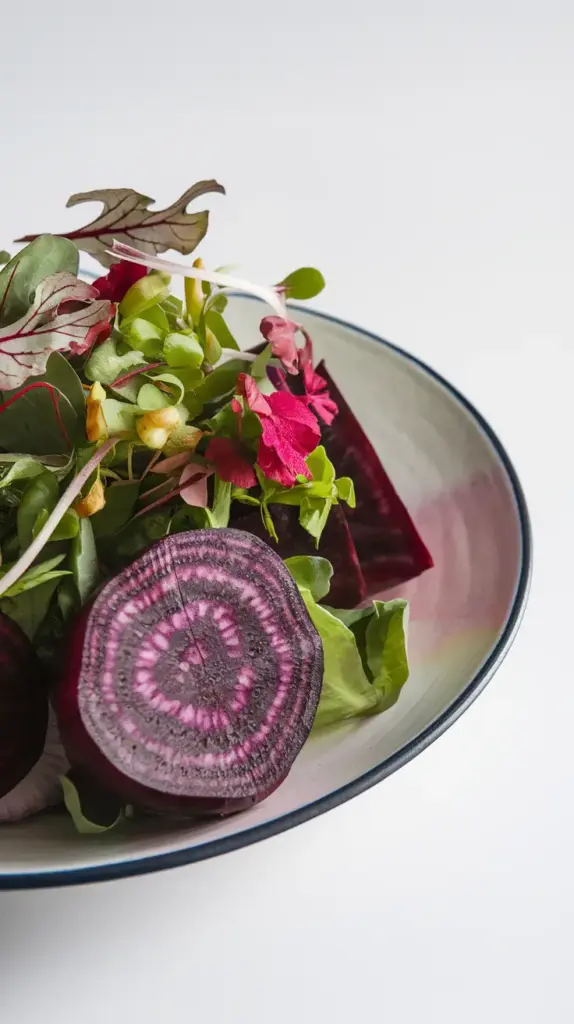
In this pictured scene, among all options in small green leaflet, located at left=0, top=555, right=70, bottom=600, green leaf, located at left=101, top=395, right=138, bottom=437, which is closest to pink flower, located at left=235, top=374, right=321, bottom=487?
green leaf, located at left=101, top=395, right=138, bottom=437

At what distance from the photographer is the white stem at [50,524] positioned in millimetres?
897

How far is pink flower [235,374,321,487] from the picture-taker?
0.96 metres

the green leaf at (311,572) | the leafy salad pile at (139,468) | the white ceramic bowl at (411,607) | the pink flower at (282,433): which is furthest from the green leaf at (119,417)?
the white ceramic bowl at (411,607)

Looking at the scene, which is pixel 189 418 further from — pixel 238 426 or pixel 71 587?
pixel 71 587

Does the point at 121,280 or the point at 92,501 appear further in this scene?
the point at 121,280

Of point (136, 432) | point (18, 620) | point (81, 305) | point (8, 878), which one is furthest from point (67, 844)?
point (81, 305)

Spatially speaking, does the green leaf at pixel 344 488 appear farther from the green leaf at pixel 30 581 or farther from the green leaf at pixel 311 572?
the green leaf at pixel 30 581

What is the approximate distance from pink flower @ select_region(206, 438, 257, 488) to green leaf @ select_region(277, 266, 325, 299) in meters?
0.26

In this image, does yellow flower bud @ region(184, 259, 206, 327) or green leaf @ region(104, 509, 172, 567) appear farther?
yellow flower bud @ region(184, 259, 206, 327)

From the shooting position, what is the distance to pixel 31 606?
97cm

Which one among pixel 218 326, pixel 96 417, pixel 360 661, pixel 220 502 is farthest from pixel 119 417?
pixel 360 661

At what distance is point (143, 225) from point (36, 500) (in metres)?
0.33

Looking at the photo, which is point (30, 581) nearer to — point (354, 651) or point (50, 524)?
point (50, 524)

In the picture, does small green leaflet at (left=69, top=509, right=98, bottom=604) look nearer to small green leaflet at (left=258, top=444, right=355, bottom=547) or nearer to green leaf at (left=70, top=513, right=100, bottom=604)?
green leaf at (left=70, top=513, right=100, bottom=604)
